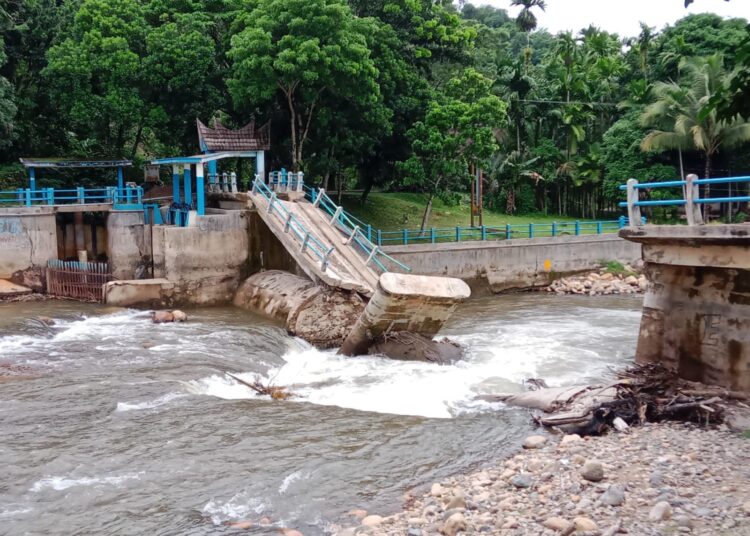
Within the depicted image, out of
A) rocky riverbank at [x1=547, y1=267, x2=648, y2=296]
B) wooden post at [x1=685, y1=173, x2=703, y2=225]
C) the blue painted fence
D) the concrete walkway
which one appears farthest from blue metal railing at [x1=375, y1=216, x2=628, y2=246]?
wooden post at [x1=685, y1=173, x2=703, y2=225]

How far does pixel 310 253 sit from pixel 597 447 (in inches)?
451

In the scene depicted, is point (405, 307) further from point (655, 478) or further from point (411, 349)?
point (655, 478)

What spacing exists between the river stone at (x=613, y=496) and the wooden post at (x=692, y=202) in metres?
5.52

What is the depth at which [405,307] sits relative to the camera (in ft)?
52.0

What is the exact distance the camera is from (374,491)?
32.1 ft

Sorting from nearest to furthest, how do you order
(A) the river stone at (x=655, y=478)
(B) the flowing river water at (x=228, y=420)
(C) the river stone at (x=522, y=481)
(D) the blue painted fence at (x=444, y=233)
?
(A) the river stone at (x=655, y=478) < (C) the river stone at (x=522, y=481) < (B) the flowing river water at (x=228, y=420) < (D) the blue painted fence at (x=444, y=233)

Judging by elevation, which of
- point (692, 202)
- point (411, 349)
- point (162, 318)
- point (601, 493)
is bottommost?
point (601, 493)

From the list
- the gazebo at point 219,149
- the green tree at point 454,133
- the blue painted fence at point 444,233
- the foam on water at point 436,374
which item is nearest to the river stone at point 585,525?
the foam on water at point 436,374

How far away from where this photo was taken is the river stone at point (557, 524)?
25.7 ft

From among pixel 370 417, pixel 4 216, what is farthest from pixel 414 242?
pixel 370 417

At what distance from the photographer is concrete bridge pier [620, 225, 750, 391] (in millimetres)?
11914

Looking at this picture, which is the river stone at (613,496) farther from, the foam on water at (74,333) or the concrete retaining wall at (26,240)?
the concrete retaining wall at (26,240)

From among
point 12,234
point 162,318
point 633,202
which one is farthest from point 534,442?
point 12,234

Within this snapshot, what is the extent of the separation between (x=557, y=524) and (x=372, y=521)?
212cm
